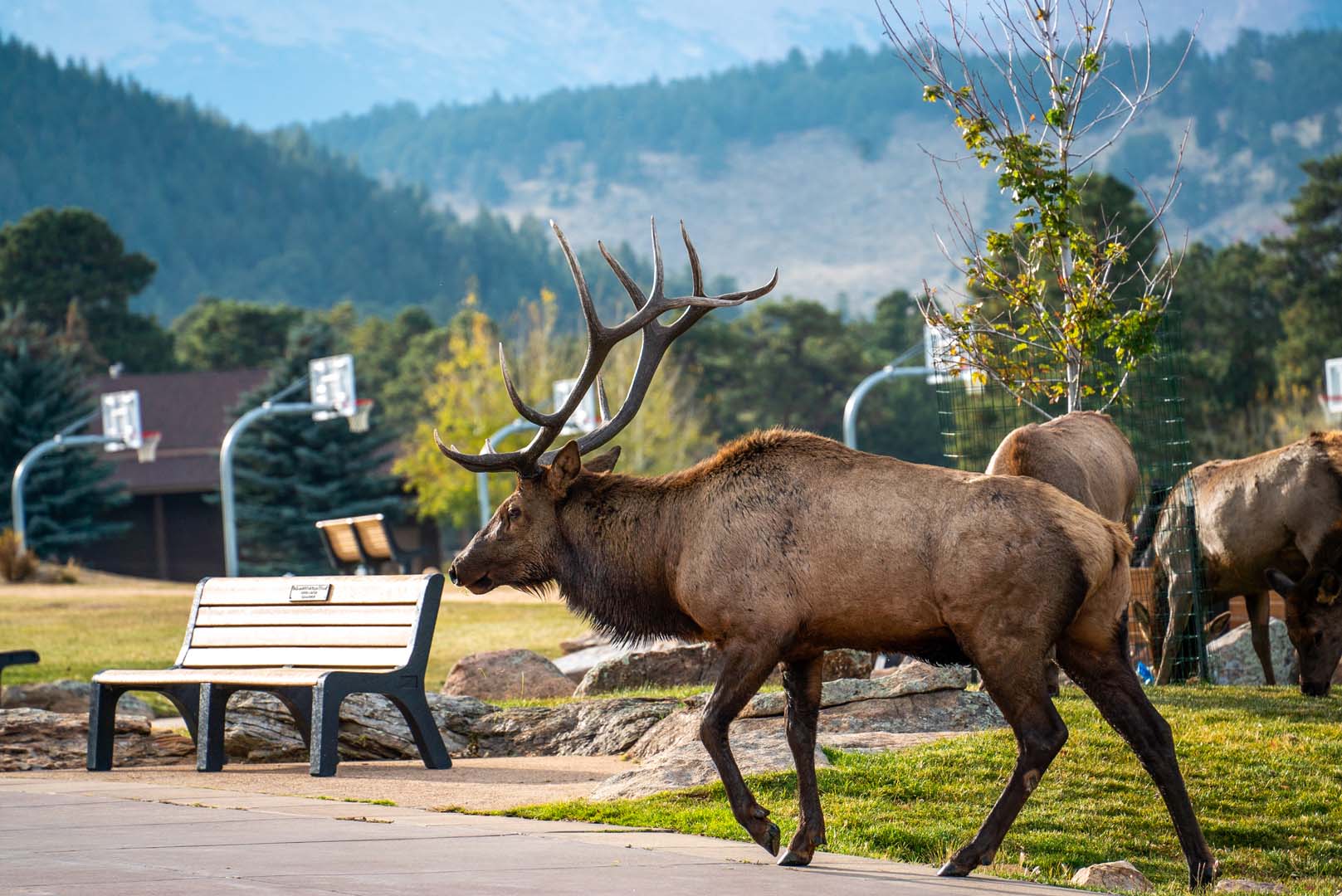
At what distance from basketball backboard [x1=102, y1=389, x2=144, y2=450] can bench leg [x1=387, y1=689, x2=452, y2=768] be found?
38.2m

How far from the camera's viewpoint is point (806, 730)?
7.48 meters

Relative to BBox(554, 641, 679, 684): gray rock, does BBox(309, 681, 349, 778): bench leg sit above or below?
above

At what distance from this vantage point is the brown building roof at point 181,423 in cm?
5762

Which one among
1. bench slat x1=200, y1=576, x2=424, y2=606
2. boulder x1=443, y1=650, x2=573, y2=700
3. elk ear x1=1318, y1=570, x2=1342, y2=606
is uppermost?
bench slat x1=200, y1=576, x2=424, y2=606

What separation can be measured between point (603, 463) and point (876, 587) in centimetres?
197

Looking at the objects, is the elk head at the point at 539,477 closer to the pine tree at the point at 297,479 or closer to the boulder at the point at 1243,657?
the boulder at the point at 1243,657

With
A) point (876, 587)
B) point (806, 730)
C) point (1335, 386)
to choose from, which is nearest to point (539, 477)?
point (806, 730)

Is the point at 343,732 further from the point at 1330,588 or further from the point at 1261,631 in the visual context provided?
the point at 1261,631

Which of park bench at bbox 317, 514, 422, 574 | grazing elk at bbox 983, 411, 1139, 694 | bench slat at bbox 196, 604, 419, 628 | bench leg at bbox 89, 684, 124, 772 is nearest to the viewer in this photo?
bench slat at bbox 196, 604, 419, 628

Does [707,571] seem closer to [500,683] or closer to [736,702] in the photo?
[736,702]

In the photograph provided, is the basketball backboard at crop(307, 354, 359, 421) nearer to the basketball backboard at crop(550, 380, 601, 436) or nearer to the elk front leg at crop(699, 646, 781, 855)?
the basketball backboard at crop(550, 380, 601, 436)

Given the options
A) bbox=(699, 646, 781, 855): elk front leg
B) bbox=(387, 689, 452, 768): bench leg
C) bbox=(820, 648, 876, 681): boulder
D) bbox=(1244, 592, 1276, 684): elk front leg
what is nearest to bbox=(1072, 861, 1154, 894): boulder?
bbox=(699, 646, 781, 855): elk front leg

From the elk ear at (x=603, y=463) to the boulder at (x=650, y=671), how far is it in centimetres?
584

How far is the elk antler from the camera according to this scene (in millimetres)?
8234
